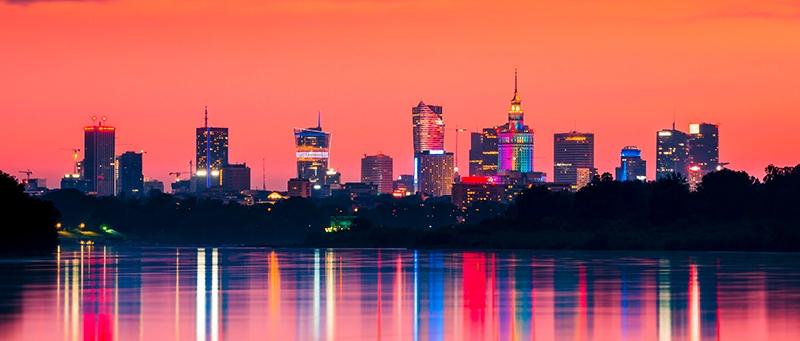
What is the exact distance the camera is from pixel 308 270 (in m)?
112

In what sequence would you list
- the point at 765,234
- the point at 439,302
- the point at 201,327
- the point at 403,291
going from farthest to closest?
the point at 765,234, the point at 403,291, the point at 439,302, the point at 201,327

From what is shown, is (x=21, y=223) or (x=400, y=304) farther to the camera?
(x=21, y=223)

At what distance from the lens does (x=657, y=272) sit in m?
107

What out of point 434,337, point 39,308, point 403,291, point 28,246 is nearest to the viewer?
point 434,337

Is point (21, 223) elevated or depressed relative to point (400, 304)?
elevated

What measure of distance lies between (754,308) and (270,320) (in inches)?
781

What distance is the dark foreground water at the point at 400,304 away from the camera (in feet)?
183

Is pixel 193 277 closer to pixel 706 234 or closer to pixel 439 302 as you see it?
pixel 439 302

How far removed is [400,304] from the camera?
231 ft

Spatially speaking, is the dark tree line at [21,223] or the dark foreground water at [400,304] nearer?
the dark foreground water at [400,304]

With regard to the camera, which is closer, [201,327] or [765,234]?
[201,327]

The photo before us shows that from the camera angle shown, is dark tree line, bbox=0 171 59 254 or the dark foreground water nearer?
the dark foreground water

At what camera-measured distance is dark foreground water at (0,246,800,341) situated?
55906 mm

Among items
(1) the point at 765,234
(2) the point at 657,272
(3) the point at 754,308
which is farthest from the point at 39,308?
(1) the point at 765,234
